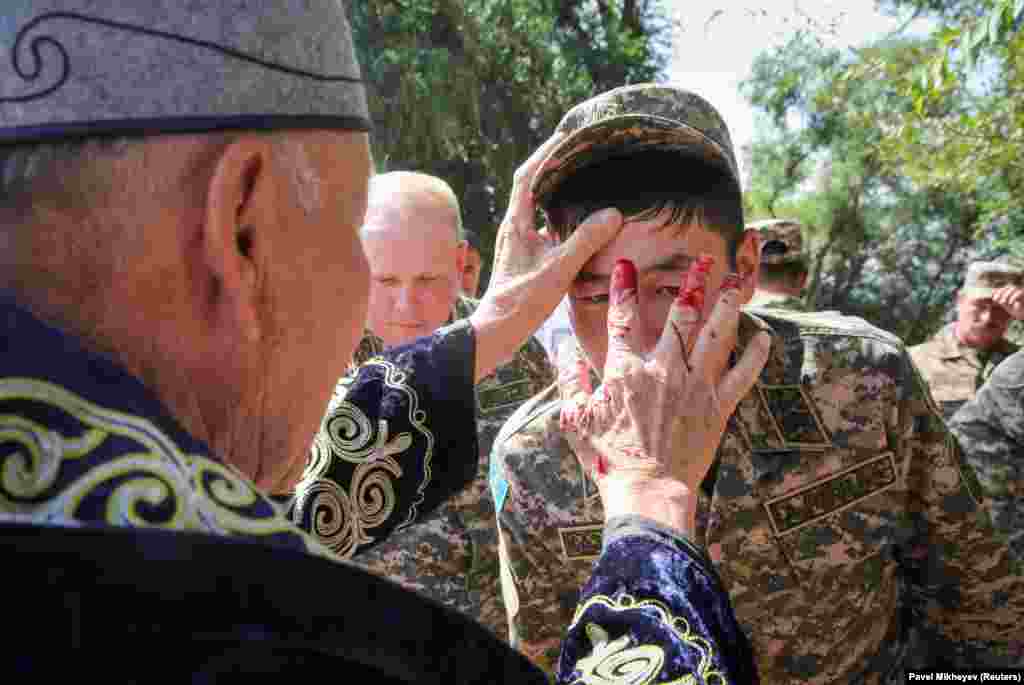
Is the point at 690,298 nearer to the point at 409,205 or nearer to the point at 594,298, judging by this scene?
the point at 594,298

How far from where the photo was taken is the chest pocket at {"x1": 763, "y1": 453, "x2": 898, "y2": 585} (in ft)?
8.77

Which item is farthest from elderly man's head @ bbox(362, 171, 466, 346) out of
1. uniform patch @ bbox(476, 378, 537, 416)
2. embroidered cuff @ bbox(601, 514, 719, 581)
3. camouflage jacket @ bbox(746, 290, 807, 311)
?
camouflage jacket @ bbox(746, 290, 807, 311)

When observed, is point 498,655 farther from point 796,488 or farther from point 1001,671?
point 1001,671

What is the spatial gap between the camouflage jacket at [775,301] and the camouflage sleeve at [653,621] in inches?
190

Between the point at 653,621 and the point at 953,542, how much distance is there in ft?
4.74

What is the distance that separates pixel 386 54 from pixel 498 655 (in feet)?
33.3

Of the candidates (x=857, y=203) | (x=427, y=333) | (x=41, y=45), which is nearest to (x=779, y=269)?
(x=427, y=333)

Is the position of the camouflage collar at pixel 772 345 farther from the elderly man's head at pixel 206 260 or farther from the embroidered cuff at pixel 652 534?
the elderly man's head at pixel 206 260

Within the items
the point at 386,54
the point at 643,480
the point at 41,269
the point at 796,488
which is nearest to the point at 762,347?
the point at 643,480

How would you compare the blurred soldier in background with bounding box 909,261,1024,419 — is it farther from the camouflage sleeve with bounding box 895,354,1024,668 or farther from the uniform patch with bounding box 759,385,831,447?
the uniform patch with bounding box 759,385,831,447

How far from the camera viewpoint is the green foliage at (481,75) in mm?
10867

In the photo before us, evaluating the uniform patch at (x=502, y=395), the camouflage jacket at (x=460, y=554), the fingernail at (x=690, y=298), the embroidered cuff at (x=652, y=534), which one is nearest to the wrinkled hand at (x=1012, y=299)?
the uniform patch at (x=502, y=395)

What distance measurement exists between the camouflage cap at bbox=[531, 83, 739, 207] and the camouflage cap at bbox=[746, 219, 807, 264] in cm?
399

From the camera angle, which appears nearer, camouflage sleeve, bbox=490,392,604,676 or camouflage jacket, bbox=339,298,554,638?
camouflage sleeve, bbox=490,392,604,676
